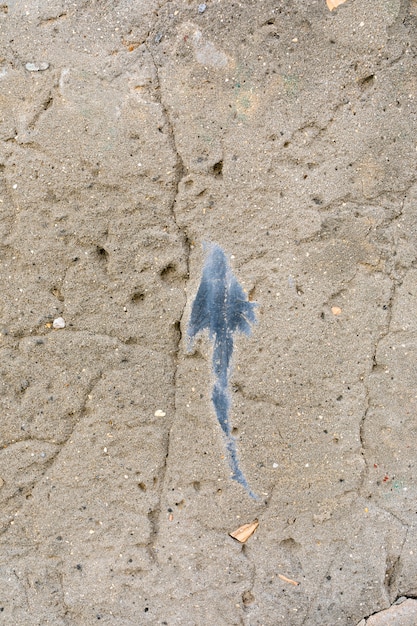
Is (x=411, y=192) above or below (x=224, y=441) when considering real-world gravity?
above

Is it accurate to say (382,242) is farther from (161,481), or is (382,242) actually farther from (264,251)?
(161,481)

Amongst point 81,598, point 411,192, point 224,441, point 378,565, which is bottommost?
point 81,598

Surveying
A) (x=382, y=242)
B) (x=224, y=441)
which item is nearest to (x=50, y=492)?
(x=224, y=441)

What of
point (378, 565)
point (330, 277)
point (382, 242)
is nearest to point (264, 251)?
point (330, 277)

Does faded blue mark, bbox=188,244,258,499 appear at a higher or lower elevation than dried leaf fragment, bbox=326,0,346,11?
lower

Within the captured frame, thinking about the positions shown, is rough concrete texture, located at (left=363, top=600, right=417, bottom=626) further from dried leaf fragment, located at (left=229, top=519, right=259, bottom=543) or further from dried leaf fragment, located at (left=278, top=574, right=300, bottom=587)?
dried leaf fragment, located at (left=229, top=519, right=259, bottom=543)

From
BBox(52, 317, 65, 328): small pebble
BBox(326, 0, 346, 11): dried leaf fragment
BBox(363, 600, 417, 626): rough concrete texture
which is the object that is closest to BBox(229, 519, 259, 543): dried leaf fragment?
BBox(363, 600, 417, 626): rough concrete texture

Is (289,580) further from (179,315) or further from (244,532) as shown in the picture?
(179,315)
